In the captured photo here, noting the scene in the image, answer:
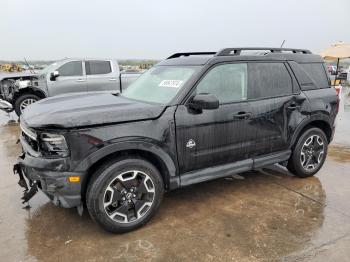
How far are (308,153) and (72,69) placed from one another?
7.54m

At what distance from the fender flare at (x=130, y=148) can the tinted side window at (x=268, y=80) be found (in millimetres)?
1384

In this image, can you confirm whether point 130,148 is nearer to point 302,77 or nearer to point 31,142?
point 31,142

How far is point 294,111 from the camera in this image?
4191mm

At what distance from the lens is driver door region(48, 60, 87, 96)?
9.33 metres

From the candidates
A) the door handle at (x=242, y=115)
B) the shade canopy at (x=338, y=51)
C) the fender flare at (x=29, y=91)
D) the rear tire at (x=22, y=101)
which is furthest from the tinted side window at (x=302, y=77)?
the shade canopy at (x=338, y=51)

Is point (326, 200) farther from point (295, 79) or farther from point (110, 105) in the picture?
point (110, 105)

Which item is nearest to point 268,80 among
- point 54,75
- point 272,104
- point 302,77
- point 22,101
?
point 272,104

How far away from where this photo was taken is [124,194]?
10.2 ft

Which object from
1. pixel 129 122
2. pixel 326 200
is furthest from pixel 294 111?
pixel 129 122

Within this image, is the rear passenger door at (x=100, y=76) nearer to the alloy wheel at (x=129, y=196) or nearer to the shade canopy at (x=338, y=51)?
the alloy wheel at (x=129, y=196)

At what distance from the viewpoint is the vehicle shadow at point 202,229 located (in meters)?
2.89

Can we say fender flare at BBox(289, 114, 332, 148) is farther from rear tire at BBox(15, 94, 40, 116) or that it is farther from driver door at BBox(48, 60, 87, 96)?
rear tire at BBox(15, 94, 40, 116)

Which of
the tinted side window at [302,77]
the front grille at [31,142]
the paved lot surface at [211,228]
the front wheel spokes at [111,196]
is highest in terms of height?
the tinted side window at [302,77]

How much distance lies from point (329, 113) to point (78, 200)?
12.3 feet
